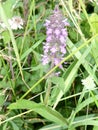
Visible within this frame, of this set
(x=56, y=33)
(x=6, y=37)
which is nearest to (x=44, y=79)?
(x=6, y=37)

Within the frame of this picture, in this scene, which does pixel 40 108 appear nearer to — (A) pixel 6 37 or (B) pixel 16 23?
(A) pixel 6 37

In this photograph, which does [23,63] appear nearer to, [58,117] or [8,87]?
[8,87]

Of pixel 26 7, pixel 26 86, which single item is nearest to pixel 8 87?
pixel 26 86

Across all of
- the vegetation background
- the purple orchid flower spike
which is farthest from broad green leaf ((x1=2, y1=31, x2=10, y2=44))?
the purple orchid flower spike

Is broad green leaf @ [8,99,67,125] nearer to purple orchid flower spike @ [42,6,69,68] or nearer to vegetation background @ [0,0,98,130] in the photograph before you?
vegetation background @ [0,0,98,130]

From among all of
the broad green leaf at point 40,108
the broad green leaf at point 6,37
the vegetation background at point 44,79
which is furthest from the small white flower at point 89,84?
the broad green leaf at point 6,37

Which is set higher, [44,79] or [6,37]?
[6,37]
